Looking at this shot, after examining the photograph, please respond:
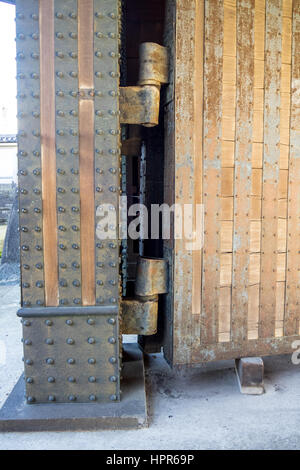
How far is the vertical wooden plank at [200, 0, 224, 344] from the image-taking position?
7.89 feet

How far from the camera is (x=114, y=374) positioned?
89.3 inches

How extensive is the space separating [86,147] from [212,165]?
91 centimetres

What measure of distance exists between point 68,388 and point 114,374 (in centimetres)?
32

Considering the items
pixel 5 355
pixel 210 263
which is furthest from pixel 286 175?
pixel 5 355

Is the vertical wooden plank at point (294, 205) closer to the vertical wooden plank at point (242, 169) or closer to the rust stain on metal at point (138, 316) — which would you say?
the vertical wooden plank at point (242, 169)

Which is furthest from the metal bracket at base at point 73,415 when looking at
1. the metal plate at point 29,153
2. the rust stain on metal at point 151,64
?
the rust stain on metal at point 151,64

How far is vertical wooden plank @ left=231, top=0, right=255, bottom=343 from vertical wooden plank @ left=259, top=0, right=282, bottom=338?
0.13 meters

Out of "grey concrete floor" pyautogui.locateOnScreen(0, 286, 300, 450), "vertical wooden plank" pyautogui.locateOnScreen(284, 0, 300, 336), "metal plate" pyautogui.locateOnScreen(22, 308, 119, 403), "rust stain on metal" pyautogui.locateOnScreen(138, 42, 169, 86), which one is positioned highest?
"rust stain on metal" pyautogui.locateOnScreen(138, 42, 169, 86)

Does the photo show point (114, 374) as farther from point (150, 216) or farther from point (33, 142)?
point (33, 142)

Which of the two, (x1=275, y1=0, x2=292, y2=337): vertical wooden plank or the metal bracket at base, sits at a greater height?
(x1=275, y1=0, x2=292, y2=337): vertical wooden plank

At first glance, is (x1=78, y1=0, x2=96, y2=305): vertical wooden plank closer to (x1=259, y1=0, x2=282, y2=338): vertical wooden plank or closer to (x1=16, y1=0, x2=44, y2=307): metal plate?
(x1=16, y1=0, x2=44, y2=307): metal plate

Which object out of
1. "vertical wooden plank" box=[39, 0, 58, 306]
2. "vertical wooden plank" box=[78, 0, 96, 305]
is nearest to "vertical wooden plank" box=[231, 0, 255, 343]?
"vertical wooden plank" box=[78, 0, 96, 305]

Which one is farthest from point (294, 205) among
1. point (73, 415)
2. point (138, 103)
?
Result: point (73, 415)

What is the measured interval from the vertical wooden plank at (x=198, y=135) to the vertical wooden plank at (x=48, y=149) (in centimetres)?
97
